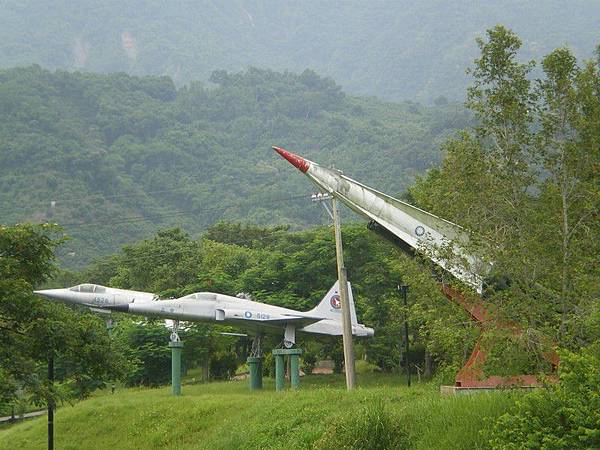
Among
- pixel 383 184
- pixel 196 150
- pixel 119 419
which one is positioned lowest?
pixel 119 419

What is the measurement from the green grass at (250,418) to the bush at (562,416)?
2.38ft

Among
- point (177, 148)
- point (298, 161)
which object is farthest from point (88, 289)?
point (177, 148)

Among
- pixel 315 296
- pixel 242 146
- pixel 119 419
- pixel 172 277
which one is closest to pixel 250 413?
pixel 119 419

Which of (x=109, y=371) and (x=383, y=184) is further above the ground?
(x=383, y=184)

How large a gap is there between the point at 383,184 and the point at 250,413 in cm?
10692

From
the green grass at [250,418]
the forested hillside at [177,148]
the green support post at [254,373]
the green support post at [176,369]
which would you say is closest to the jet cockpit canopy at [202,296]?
the green support post at [176,369]

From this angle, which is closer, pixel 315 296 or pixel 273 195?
pixel 315 296

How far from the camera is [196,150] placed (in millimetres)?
164250

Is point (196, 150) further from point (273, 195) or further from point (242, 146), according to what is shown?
Answer: point (273, 195)

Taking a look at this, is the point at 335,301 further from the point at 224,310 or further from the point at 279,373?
the point at 224,310

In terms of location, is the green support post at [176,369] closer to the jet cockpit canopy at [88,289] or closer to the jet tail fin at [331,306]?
the jet cockpit canopy at [88,289]

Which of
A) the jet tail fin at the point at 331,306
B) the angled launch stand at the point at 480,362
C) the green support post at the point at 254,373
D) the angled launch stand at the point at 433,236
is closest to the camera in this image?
the angled launch stand at the point at 480,362

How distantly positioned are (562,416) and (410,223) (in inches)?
424

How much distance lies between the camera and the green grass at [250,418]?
14539mm
